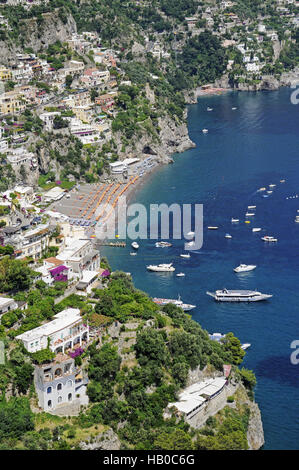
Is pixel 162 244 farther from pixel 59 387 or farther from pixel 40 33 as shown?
pixel 40 33

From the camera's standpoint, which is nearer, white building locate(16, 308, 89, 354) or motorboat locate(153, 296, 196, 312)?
white building locate(16, 308, 89, 354)

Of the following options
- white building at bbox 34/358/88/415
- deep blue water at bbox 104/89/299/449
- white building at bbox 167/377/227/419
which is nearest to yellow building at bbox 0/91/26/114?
deep blue water at bbox 104/89/299/449

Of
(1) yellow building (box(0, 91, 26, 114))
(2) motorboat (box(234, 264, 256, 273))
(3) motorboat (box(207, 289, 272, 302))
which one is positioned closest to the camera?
(3) motorboat (box(207, 289, 272, 302))

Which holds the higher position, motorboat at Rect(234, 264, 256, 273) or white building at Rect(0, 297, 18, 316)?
white building at Rect(0, 297, 18, 316)

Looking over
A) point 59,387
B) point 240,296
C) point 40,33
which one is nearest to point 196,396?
point 59,387

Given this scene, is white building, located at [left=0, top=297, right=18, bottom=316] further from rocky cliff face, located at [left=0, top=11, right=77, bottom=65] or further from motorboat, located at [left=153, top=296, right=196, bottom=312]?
rocky cliff face, located at [left=0, top=11, right=77, bottom=65]

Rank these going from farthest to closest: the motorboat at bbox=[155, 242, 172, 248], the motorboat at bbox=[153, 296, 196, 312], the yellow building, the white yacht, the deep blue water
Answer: the yellow building → the motorboat at bbox=[155, 242, 172, 248] → the white yacht → the motorboat at bbox=[153, 296, 196, 312] → the deep blue water

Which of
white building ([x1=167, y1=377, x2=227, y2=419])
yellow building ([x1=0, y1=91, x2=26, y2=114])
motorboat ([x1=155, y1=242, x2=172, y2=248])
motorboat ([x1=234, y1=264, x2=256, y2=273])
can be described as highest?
yellow building ([x1=0, y1=91, x2=26, y2=114])
